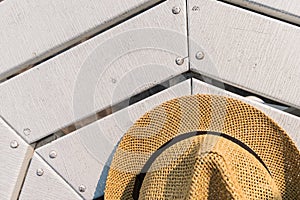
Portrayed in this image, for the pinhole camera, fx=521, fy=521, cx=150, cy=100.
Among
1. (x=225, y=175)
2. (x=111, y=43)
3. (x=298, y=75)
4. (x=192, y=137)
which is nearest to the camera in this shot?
(x=225, y=175)

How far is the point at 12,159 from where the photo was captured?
1553 millimetres

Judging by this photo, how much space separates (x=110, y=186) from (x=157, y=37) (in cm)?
44

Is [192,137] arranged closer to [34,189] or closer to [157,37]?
[157,37]

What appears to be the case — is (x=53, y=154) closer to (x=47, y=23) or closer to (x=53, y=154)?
(x=53, y=154)

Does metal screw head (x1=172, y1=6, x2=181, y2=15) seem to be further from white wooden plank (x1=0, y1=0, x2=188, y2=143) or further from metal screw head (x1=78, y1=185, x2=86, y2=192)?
metal screw head (x1=78, y1=185, x2=86, y2=192)

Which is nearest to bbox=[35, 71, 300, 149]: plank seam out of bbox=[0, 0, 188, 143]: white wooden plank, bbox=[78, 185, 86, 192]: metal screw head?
bbox=[0, 0, 188, 143]: white wooden plank

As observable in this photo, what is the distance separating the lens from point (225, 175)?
1.03 m

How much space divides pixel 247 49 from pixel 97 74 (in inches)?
16.8

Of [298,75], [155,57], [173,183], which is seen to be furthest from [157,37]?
[173,183]

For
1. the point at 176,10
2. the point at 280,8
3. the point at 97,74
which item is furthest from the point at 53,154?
the point at 280,8

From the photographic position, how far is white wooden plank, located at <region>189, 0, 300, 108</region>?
1398 mm

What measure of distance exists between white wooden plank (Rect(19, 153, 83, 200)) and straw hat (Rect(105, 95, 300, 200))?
0.25 meters

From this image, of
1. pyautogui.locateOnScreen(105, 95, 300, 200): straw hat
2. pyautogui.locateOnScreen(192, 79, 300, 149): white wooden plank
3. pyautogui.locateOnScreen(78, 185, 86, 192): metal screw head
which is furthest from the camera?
pyautogui.locateOnScreen(78, 185, 86, 192): metal screw head

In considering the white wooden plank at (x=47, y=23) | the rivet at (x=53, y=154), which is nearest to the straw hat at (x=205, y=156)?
the rivet at (x=53, y=154)
